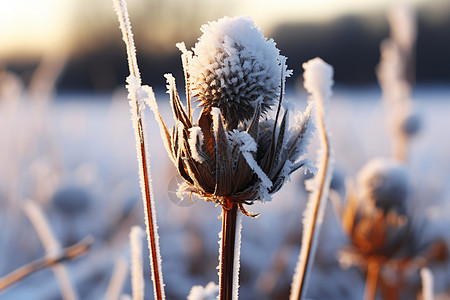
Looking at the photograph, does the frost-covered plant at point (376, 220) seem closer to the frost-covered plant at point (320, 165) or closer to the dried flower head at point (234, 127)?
the frost-covered plant at point (320, 165)

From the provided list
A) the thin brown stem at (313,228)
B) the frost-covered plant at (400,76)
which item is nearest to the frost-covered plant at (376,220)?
the frost-covered plant at (400,76)

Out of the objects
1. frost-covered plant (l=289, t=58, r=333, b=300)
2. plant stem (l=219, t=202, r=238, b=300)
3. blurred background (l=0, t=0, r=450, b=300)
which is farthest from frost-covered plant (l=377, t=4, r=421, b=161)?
plant stem (l=219, t=202, r=238, b=300)

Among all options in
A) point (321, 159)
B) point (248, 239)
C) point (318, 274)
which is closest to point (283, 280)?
point (318, 274)

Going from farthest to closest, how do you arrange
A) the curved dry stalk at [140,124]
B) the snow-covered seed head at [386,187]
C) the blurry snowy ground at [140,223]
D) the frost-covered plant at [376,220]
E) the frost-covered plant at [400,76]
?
the blurry snowy ground at [140,223], the frost-covered plant at [400,76], the snow-covered seed head at [386,187], the frost-covered plant at [376,220], the curved dry stalk at [140,124]

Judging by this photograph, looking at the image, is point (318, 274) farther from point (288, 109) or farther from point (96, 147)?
point (96, 147)

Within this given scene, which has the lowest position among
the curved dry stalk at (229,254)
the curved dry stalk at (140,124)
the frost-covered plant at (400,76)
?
the curved dry stalk at (229,254)

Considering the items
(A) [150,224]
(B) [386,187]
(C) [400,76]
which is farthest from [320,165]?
(C) [400,76]
